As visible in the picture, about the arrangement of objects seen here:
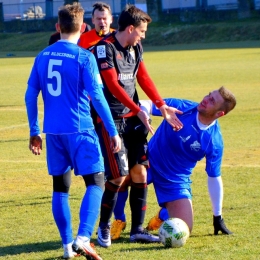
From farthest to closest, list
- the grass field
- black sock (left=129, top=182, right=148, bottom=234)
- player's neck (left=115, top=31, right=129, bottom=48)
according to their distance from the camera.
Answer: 1. black sock (left=129, top=182, right=148, bottom=234)
2. player's neck (left=115, top=31, right=129, bottom=48)
3. the grass field

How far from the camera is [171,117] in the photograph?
6.41m

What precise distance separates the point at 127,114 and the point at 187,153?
69 centimetres

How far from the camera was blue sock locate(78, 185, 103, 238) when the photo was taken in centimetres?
548

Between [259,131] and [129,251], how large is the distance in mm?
7329

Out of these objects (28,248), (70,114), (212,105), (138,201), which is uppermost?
(70,114)

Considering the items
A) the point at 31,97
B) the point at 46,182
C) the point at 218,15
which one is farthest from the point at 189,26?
the point at 31,97

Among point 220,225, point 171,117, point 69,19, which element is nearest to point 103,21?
point 171,117

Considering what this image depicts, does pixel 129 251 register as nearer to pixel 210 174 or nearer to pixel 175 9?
pixel 210 174

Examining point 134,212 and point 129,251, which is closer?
point 129,251

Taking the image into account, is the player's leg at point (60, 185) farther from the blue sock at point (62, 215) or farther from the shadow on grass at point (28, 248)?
the shadow on grass at point (28, 248)

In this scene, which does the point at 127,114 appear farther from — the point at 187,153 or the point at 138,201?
the point at 138,201

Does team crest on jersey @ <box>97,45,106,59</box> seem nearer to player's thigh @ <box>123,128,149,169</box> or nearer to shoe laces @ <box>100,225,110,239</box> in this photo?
player's thigh @ <box>123,128,149,169</box>

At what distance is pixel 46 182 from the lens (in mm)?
9125

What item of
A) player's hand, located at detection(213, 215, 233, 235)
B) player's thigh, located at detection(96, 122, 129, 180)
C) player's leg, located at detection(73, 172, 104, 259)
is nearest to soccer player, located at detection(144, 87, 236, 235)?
player's hand, located at detection(213, 215, 233, 235)
